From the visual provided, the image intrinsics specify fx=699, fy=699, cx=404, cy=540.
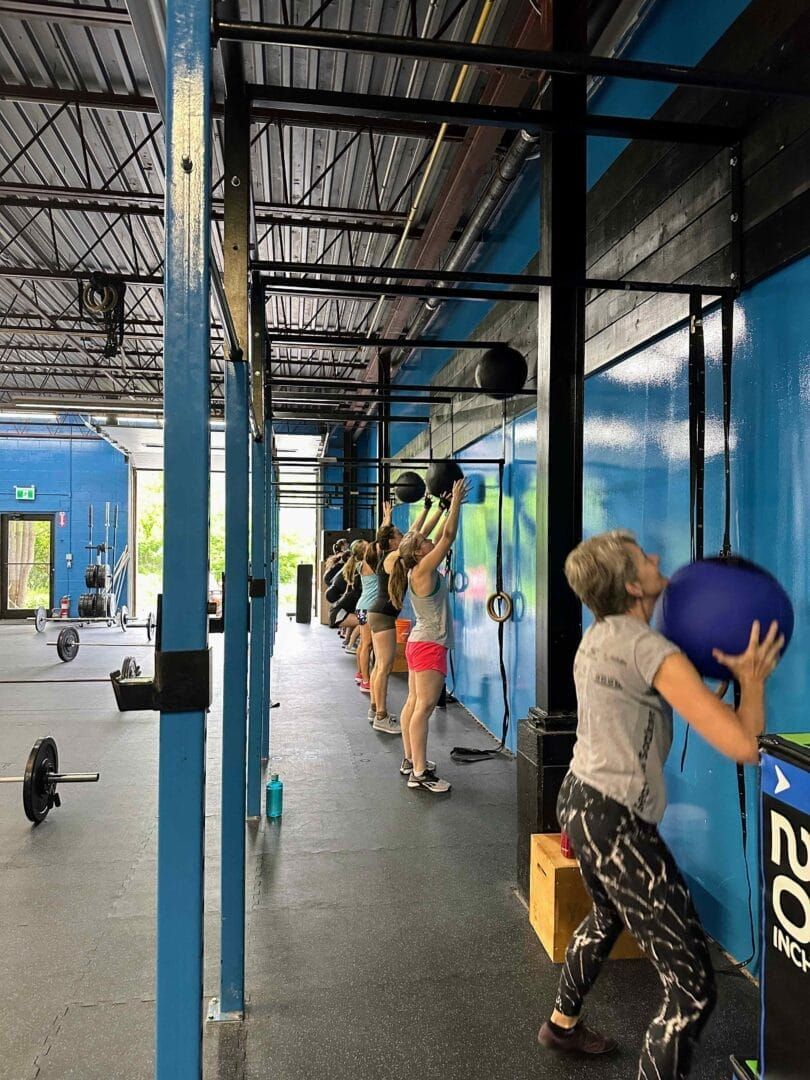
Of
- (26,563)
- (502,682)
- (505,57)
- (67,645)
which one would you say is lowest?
(67,645)

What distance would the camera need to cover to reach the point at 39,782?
3.46 meters

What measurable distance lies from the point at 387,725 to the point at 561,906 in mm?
3075

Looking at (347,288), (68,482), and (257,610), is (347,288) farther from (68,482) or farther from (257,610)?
(68,482)

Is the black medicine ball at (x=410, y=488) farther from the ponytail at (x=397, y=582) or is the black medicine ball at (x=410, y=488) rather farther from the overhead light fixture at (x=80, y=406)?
the overhead light fixture at (x=80, y=406)

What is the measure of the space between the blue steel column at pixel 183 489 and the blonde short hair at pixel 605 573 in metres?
0.89

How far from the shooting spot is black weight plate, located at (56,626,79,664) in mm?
8453

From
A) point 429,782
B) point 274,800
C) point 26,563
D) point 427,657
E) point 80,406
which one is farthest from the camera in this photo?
point 26,563

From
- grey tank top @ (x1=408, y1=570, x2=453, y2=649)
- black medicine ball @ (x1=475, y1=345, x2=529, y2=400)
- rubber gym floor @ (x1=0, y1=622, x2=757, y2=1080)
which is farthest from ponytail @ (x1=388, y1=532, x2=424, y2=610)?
rubber gym floor @ (x1=0, y1=622, x2=757, y2=1080)

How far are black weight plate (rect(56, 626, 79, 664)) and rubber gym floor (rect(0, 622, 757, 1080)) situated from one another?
431cm

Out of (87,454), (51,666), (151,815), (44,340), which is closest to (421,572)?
(151,815)

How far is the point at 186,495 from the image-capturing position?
1.14 metres

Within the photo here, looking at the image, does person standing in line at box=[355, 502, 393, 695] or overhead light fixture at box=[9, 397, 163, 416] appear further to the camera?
overhead light fixture at box=[9, 397, 163, 416]

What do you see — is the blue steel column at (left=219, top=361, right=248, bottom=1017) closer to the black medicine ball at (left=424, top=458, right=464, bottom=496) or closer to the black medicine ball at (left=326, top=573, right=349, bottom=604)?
the black medicine ball at (left=424, top=458, right=464, bottom=496)

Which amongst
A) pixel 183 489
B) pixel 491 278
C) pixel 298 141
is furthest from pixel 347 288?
pixel 298 141
